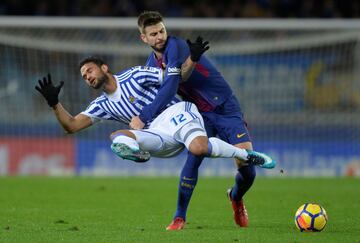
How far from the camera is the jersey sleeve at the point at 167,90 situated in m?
8.40

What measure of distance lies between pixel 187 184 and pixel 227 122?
3.72ft

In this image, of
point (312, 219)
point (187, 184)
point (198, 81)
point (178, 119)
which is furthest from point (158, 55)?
point (312, 219)

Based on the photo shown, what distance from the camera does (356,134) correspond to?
59.5 feet

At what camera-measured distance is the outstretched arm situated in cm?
861

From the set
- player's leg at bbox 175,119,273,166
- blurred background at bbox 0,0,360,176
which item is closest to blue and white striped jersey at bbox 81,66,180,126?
player's leg at bbox 175,119,273,166

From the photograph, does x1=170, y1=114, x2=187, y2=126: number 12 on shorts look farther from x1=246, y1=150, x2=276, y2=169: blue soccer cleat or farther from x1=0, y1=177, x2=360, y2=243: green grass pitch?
x1=0, y1=177, x2=360, y2=243: green grass pitch

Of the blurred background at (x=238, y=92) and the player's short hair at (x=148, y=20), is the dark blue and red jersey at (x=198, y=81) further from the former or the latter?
the blurred background at (x=238, y=92)

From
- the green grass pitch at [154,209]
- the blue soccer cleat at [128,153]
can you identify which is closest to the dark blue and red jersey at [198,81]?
the blue soccer cleat at [128,153]

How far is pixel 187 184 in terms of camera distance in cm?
828

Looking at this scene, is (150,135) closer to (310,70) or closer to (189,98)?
(189,98)

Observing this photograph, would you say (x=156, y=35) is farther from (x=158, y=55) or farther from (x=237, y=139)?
(x=237, y=139)

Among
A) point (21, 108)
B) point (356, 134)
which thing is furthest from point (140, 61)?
point (356, 134)

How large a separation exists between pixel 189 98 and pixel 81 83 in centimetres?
885

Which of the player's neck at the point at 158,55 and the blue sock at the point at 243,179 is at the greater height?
the player's neck at the point at 158,55
